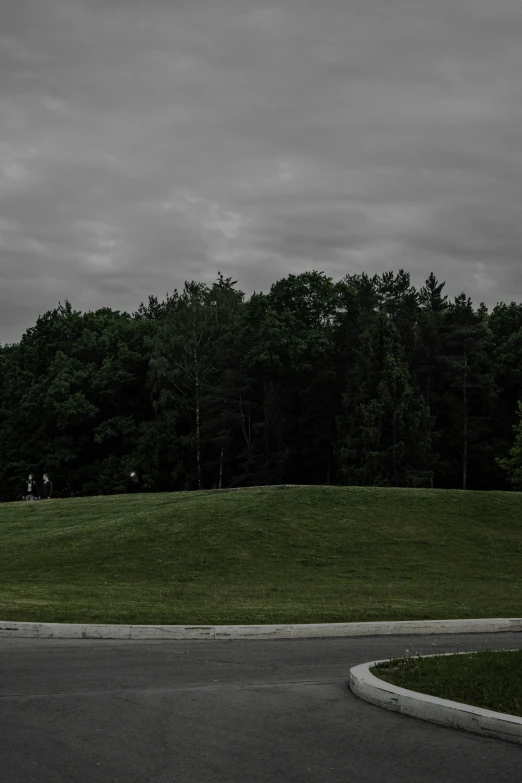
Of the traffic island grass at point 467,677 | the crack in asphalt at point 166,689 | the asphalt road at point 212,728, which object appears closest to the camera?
the asphalt road at point 212,728

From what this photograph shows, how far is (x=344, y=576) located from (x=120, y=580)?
5504mm

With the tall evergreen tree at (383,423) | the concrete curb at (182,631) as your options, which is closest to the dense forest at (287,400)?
the tall evergreen tree at (383,423)

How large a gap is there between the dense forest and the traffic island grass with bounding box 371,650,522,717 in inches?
2125

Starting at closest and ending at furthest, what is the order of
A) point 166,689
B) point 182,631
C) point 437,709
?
point 437,709, point 166,689, point 182,631

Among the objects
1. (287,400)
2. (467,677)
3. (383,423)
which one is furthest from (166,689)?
(287,400)

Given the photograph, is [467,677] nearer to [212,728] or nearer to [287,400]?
[212,728]

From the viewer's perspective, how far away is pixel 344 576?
72.9ft

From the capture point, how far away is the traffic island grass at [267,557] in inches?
633

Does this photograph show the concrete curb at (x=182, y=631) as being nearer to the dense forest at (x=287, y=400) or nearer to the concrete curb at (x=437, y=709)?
the concrete curb at (x=437, y=709)

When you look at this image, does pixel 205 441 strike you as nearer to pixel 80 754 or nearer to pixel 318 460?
Answer: pixel 318 460

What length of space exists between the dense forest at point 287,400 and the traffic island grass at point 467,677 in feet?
177

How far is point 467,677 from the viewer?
859 cm

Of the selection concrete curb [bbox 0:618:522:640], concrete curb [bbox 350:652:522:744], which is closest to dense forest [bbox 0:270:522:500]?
concrete curb [bbox 0:618:522:640]

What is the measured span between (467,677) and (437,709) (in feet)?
3.95
